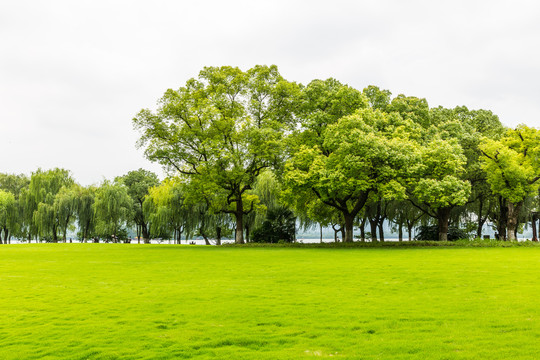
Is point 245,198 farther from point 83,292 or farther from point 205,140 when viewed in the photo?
point 83,292

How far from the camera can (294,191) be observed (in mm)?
33812

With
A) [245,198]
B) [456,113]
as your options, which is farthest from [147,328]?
Result: [456,113]

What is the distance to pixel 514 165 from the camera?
32.8m

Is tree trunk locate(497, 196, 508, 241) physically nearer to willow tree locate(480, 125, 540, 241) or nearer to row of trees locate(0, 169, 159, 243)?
willow tree locate(480, 125, 540, 241)

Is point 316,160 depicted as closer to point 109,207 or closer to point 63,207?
point 109,207

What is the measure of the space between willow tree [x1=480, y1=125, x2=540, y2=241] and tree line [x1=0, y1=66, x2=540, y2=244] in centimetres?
11

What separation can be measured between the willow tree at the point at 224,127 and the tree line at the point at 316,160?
111mm

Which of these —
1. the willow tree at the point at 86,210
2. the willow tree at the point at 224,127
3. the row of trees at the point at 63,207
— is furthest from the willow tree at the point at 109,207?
the willow tree at the point at 224,127

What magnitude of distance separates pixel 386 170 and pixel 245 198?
16517 millimetres

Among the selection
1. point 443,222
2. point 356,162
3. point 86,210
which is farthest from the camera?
point 86,210

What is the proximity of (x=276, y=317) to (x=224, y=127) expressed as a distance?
31.4 meters

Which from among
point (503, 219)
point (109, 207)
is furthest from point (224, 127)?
point (503, 219)

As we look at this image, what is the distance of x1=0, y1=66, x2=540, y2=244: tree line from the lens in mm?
31109

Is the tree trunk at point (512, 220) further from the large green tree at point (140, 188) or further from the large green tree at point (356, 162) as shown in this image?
the large green tree at point (140, 188)
